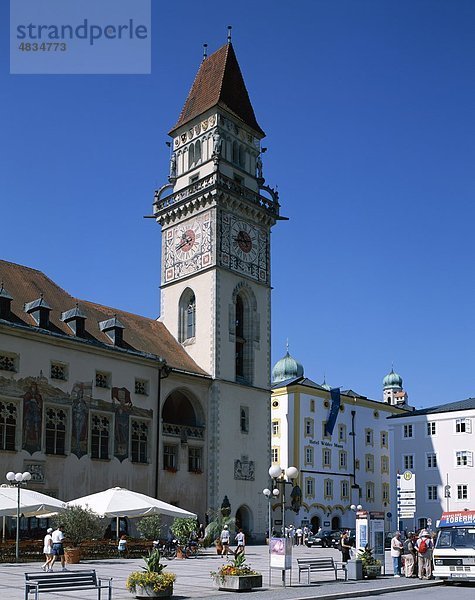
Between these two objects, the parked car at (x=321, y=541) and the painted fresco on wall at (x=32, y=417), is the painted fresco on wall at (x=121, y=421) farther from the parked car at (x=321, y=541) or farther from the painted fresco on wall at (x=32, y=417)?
the parked car at (x=321, y=541)

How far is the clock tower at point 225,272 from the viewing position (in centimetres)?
4884

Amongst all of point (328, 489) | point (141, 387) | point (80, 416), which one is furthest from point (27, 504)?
point (328, 489)

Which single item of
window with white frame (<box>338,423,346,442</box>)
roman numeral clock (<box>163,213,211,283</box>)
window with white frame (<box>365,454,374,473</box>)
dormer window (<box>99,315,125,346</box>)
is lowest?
window with white frame (<box>365,454,374,473</box>)

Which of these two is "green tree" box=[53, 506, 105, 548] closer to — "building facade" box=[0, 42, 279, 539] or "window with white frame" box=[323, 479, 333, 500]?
"building facade" box=[0, 42, 279, 539]

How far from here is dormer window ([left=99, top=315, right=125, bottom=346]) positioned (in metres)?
43.4

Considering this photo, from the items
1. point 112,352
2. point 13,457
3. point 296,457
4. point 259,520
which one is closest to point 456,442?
point 296,457

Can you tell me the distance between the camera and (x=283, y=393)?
67.6m

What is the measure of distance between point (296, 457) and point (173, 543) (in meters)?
30.5

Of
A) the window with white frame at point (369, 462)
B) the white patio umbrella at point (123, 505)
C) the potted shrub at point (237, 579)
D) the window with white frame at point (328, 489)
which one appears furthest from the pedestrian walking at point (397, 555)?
the window with white frame at point (369, 462)

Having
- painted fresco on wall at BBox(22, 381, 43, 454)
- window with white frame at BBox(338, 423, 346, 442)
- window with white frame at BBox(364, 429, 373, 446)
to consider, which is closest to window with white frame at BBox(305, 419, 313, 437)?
window with white frame at BBox(338, 423, 346, 442)

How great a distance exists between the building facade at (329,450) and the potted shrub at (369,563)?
33.3 m

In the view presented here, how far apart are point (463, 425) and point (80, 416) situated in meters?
33.4

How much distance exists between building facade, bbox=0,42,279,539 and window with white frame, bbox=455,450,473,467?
702 inches

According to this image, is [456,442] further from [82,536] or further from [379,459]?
[82,536]
